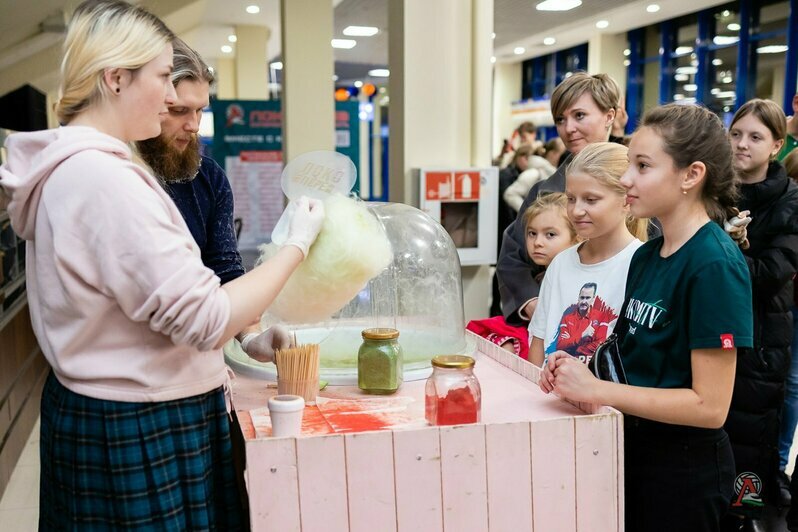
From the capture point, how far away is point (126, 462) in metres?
1.25

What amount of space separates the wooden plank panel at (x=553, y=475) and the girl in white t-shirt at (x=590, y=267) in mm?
429

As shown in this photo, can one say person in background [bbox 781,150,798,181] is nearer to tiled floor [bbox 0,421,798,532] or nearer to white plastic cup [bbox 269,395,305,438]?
tiled floor [bbox 0,421,798,532]

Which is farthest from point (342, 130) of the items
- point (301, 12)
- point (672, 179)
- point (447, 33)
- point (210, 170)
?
point (672, 179)

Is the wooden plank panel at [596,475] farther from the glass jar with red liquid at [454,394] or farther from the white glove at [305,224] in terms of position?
the white glove at [305,224]

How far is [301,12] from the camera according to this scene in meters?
6.48

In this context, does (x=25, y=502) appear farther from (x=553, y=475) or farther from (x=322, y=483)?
(x=553, y=475)

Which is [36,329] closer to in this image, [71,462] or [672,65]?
[71,462]

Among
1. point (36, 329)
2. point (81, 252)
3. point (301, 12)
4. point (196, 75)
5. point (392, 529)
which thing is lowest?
point (392, 529)

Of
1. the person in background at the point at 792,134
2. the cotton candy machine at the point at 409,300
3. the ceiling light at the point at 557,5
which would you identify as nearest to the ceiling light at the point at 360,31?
the ceiling light at the point at 557,5

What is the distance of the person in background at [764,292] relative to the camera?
275 centimetres

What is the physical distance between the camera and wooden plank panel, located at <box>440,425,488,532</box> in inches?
53.7

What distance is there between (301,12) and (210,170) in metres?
4.87

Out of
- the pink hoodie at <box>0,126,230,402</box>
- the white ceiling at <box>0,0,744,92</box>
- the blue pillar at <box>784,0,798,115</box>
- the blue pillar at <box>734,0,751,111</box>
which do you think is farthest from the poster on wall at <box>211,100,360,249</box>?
the pink hoodie at <box>0,126,230,402</box>

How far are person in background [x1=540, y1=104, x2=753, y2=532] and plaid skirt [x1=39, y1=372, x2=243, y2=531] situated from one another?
2.36 feet
